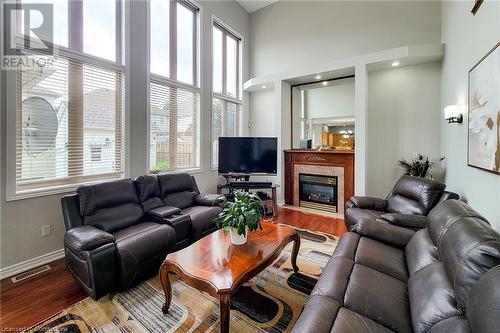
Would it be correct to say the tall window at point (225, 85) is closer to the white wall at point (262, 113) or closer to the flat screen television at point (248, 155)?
the white wall at point (262, 113)

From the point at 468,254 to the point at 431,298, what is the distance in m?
0.30

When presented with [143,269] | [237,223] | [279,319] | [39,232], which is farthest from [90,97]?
[279,319]

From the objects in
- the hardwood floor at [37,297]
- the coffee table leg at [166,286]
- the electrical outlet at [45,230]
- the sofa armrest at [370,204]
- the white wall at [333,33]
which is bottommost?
the hardwood floor at [37,297]

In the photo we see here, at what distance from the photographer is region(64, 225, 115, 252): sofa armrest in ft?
6.49

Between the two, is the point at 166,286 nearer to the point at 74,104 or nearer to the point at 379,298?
the point at 379,298

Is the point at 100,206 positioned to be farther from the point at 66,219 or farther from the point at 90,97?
the point at 90,97

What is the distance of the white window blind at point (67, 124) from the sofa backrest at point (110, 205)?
25.5 inches

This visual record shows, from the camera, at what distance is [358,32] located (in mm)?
4480

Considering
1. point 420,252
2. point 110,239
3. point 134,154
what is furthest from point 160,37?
point 420,252

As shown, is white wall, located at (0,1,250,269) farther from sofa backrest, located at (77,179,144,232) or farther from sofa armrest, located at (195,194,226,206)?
sofa armrest, located at (195,194,226,206)

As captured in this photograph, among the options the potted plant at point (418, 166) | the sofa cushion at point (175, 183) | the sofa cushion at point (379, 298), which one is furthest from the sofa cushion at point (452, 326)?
the potted plant at point (418, 166)

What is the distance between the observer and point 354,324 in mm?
1142

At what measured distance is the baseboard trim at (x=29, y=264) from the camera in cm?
240

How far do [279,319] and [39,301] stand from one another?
2.08 meters
